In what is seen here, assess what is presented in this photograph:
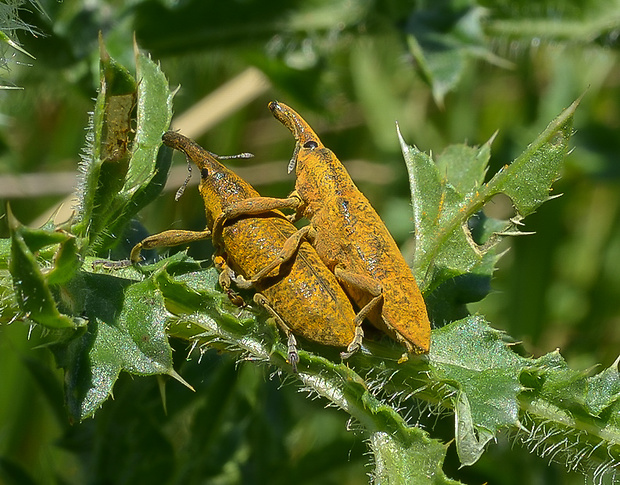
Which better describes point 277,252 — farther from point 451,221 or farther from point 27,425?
point 27,425

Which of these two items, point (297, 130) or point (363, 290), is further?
point (297, 130)

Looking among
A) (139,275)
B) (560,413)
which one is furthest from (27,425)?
(560,413)

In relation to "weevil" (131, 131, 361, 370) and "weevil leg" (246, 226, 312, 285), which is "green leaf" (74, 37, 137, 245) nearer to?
"weevil" (131, 131, 361, 370)

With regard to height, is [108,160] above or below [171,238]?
above

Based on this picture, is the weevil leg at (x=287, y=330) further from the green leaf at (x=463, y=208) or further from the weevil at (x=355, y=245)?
the green leaf at (x=463, y=208)

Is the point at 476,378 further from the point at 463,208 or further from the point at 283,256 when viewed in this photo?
the point at 283,256

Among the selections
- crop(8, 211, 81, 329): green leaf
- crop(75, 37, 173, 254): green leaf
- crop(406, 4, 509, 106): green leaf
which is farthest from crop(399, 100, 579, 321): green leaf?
crop(406, 4, 509, 106): green leaf

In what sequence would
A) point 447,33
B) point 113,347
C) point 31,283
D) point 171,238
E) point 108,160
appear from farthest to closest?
point 447,33
point 171,238
point 108,160
point 113,347
point 31,283

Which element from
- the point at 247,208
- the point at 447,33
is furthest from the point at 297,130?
the point at 447,33
